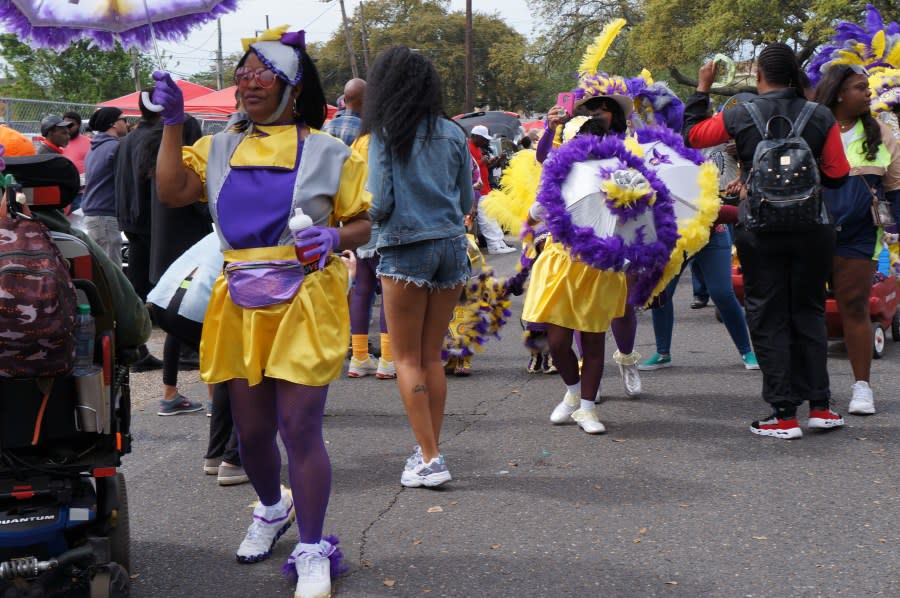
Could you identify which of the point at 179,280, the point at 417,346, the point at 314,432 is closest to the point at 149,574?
the point at 314,432

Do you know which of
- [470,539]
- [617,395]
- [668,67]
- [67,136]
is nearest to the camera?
[470,539]

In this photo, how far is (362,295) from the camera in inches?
311

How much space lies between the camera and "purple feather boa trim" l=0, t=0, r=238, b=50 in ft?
12.3

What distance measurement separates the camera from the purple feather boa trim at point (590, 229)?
560cm

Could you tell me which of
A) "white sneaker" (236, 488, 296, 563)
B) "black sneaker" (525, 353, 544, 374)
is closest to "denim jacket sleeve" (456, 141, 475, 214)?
"white sneaker" (236, 488, 296, 563)

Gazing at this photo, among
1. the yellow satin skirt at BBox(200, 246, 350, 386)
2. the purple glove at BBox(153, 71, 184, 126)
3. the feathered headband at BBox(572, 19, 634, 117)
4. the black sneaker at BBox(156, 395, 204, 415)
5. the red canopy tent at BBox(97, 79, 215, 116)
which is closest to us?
the purple glove at BBox(153, 71, 184, 126)

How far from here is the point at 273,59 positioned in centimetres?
372

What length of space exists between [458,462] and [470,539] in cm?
120

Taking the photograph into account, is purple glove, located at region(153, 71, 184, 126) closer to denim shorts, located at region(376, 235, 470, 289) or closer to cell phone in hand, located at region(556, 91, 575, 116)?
denim shorts, located at region(376, 235, 470, 289)

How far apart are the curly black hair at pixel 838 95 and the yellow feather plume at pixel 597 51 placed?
4.49ft

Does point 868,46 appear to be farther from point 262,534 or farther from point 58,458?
point 58,458

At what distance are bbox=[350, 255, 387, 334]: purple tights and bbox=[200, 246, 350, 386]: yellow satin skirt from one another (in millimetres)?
3946

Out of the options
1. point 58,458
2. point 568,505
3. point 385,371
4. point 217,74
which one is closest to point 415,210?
point 568,505

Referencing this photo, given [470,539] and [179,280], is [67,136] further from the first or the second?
[470,539]
